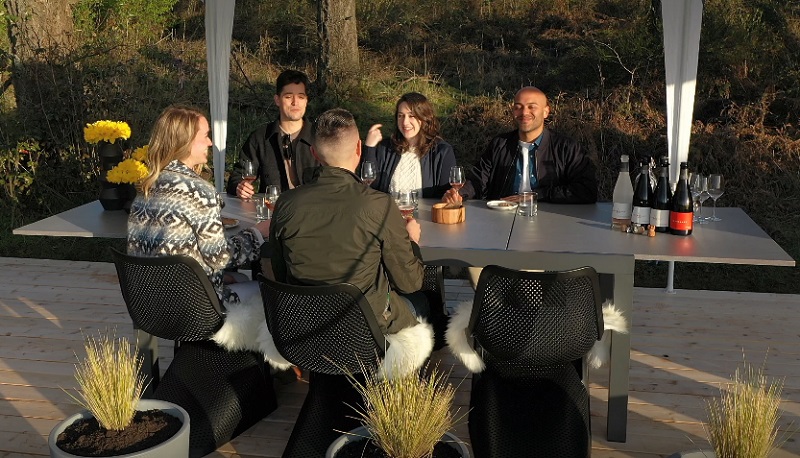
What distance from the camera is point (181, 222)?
3459 mm

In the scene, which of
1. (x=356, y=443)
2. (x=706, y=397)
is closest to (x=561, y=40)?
(x=706, y=397)

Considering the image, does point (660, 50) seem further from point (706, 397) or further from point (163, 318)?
point (163, 318)

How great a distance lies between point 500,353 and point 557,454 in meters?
0.43

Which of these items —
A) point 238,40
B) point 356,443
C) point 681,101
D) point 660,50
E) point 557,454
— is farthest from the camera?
point 238,40

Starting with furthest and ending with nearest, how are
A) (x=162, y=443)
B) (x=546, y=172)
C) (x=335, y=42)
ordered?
(x=335, y=42) → (x=546, y=172) → (x=162, y=443)

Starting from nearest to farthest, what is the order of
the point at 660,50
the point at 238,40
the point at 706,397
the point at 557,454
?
the point at 557,454 < the point at 706,397 < the point at 660,50 < the point at 238,40

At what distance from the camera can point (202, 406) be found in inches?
140

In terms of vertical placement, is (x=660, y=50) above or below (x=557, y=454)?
above

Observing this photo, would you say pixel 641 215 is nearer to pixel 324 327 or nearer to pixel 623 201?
pixel 623 201

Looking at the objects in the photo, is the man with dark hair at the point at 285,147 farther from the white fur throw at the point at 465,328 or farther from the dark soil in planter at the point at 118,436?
the dark soil in planter at the point at 118,436

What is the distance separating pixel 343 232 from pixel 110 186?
1.76m

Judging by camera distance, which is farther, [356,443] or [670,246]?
[670,246]

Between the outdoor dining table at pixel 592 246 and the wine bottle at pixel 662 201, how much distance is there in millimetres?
67

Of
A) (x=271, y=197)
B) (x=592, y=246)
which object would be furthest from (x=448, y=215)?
(x=271, y=197)
